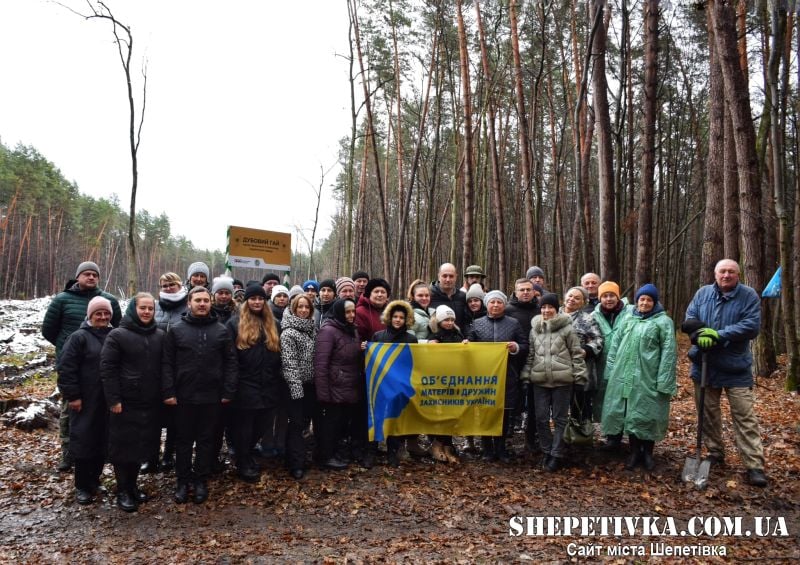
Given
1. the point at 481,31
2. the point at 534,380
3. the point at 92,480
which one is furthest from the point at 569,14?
the point at 92,480

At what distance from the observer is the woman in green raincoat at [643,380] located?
5.12 metres

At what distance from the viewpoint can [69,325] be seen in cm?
550

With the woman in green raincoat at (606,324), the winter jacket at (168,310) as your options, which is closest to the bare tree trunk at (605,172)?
the woman in green raincoat at (606,324)

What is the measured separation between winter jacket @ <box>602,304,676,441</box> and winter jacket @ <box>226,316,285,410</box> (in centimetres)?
376

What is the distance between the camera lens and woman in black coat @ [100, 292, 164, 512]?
14.9 feet

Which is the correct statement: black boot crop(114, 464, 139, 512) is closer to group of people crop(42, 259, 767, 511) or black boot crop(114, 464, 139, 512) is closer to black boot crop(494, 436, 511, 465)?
group of people crop(42, 259, 767, 511)

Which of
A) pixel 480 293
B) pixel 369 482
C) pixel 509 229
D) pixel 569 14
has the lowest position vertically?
pixel 369 482

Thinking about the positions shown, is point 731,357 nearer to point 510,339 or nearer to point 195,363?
point 510,339

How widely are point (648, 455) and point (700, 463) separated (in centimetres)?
52

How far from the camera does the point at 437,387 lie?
5875 millimetres

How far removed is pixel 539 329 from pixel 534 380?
23.1 inches

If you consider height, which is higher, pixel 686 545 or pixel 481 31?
pixel 481 31

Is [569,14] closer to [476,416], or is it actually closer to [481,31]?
[481,31]

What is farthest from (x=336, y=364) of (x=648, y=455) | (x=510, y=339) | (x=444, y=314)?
(x=648, y=455)
